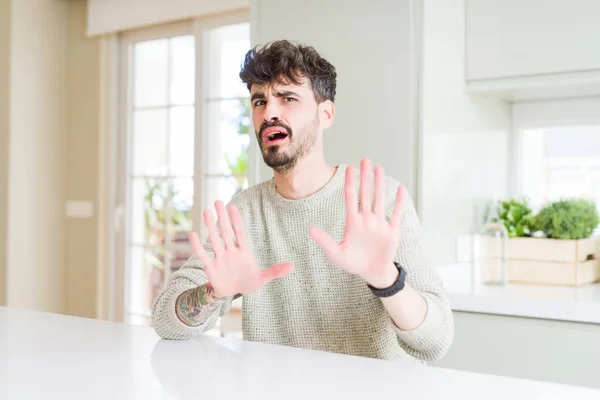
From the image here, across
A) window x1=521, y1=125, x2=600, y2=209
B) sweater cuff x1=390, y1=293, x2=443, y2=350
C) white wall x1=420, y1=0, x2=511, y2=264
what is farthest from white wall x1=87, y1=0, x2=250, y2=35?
sweater cuff x1=390, y1=293, x2=443, y2=350

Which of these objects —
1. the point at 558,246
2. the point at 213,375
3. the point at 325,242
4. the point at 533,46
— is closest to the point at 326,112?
the point at 325,242

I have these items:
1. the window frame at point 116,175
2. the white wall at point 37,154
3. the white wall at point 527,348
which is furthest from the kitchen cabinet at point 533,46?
the white wall at point 37,154

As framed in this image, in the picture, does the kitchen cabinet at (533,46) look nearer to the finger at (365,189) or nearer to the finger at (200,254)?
the finger at (365,189)

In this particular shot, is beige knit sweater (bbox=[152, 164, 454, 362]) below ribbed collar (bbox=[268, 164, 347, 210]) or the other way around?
below

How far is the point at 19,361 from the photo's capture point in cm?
118

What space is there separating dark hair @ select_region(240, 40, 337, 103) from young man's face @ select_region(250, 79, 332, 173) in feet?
0.05

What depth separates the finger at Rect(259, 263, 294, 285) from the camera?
1.19 metres

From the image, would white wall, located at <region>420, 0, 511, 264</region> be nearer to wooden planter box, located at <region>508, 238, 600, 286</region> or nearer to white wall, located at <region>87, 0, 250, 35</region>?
wooden planter box, located at <region>508, 238, 600, 286</region>

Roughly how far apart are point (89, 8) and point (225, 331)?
1931 millimetres

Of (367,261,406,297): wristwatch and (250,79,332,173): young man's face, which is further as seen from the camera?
(250,79,332,173): young man's face

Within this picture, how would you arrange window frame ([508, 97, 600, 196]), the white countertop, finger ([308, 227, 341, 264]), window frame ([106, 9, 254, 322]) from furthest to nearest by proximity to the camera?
window frame ([106, 9, 254, 322]), window frame ([508, 97, 600, 196]), the white countertop, finger ([308, 227, 341, 264])

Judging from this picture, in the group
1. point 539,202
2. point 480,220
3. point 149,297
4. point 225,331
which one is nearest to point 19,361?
point 480,220

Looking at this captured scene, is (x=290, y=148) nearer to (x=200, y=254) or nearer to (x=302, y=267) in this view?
(x=302, y=267)

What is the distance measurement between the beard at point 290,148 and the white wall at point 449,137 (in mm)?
795
